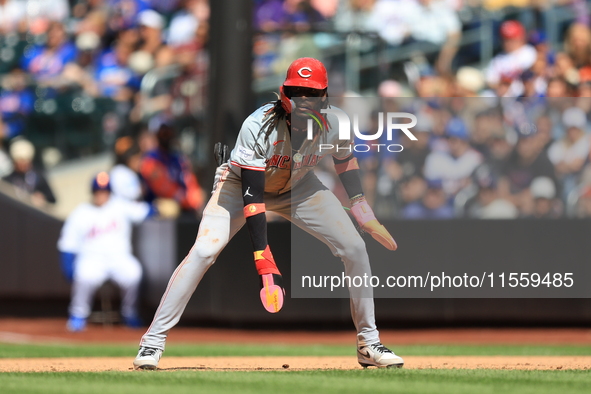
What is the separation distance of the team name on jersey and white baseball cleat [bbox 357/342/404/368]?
3.85ft

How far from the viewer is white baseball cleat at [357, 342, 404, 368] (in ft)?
18.0

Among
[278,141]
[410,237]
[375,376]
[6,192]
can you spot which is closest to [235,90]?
[410,237]

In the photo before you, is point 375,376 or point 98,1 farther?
point 98,1

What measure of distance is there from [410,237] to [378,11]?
2.36 meters

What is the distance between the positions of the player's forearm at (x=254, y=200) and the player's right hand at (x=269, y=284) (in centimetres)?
10

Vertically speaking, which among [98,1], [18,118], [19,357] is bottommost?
[19,357]

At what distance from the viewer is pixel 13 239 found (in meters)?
10.6

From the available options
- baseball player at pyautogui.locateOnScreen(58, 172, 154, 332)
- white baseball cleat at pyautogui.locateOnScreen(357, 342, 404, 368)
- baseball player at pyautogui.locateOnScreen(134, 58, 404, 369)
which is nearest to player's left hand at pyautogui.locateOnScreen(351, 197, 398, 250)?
baseball player at pyautogui.locateOnScreen(134, 58, 404, 369)

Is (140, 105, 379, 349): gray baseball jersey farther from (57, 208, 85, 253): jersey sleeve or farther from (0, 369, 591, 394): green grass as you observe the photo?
(57, 208, 85, 253): jersey sleeve

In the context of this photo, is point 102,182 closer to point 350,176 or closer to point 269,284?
point 350,176

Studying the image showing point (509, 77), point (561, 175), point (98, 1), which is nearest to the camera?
point (561, 175)

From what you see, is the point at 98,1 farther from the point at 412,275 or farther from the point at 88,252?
the point at 412,275

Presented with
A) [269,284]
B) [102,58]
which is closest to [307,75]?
[269,284]

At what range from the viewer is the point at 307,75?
5.23 meters
